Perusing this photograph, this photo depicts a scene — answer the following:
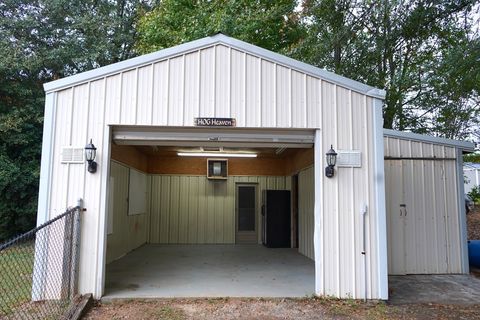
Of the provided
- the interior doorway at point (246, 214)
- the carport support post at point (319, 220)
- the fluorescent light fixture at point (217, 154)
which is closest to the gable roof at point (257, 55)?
the carport support post at point (319, 220)

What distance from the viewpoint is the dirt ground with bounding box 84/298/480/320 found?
434cm

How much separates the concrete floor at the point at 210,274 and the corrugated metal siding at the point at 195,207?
1460 millimetres

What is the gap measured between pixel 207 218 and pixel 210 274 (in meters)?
4.56

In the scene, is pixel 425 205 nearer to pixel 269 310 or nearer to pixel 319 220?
pixel 319 220

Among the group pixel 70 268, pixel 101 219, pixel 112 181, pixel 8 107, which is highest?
pixel 8 107

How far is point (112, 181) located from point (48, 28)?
7.87m

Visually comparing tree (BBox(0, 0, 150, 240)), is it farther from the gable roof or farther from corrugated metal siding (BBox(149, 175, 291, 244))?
the gable roof

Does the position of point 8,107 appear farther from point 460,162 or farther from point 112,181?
point 460,162

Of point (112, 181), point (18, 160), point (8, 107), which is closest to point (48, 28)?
point (8, 107)

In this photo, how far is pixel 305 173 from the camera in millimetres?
8625

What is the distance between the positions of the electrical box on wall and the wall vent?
6.08 m

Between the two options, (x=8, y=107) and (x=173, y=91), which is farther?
(x=8, y=107)

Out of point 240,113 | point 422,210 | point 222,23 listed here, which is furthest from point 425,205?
point 222,23

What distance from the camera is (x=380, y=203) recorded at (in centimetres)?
503
